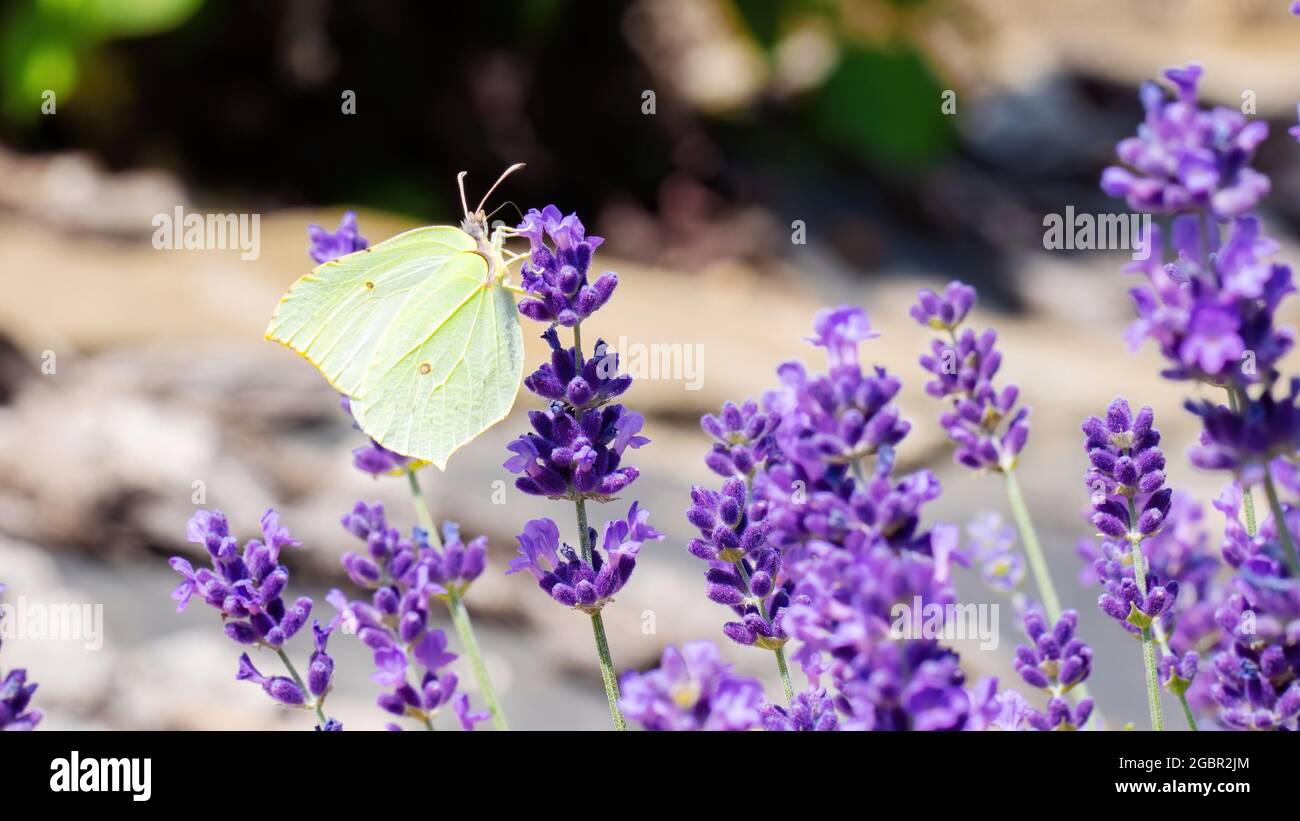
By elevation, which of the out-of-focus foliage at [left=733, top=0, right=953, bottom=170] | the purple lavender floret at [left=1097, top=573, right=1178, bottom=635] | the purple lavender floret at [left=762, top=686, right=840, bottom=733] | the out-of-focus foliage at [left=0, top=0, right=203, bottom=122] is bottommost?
the purple lavender floret at [left=762, top=686, right=840, bottom=733]

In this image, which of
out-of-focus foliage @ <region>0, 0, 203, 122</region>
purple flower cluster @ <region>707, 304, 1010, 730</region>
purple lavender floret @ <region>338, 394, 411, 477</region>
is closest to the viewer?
purple flower cluster @ <region>707, 304, 1010, 730</region>

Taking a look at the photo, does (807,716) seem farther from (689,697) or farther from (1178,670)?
(1178,670)

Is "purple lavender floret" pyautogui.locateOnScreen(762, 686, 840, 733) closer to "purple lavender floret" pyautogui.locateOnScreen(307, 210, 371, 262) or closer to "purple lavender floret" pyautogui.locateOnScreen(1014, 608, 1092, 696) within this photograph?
"purple lavender floret" pyautogui.locateOnScreen(1014, 608, 1092, 696)

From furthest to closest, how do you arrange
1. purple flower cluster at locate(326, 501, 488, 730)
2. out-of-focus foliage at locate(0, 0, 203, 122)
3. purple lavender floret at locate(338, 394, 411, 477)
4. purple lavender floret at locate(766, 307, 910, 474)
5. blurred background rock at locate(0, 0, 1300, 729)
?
1. out-of-focus foliage at locate(0, 0, 203, 122)
2. blurred background rock at locate(0, 0, 1300, 729)
3. purple lavender floret at locate(338, 394, 411, 477)
4. purple flower cluster at locate(326, 501, 488, 730)
5. purple lavender floret at locate(766, 307, 910, 474)

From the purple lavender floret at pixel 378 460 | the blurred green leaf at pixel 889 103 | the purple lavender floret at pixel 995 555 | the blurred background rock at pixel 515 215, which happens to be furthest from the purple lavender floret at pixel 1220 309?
the blurred green leaf at pixel 889 103

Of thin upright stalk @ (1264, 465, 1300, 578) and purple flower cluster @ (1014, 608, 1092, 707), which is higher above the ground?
thin upright stalk @ (1264, 465, 1300, 578)

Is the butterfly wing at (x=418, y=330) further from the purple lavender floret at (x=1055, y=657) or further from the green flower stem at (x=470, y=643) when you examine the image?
the purple lavender floret at (x=1055, y=657)

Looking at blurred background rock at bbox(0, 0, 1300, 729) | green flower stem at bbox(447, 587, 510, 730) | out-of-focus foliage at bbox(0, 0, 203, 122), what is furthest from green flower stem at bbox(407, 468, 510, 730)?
out-of-focus foliage at bbox(0, 0, 203, 122)
